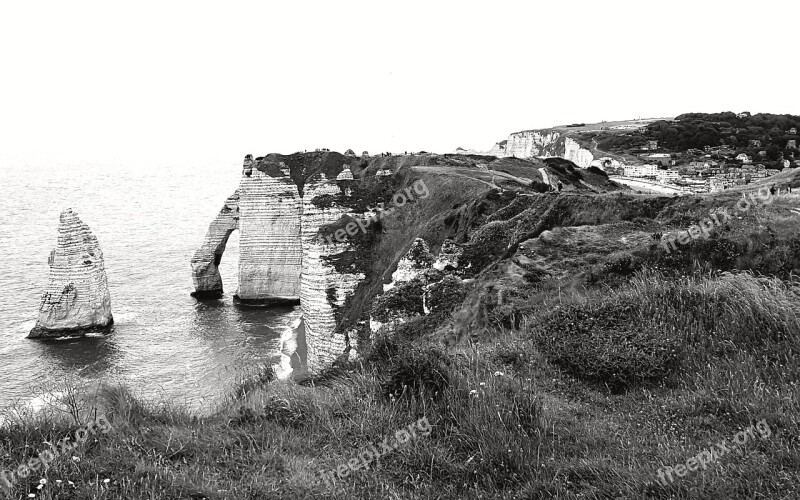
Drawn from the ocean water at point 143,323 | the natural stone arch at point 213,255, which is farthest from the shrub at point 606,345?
the natural stone arch at point 213,255

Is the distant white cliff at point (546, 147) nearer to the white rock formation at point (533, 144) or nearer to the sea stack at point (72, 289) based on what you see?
the white rock formation at point (533, 144)

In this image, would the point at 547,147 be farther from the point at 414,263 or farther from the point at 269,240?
the point at 414,263

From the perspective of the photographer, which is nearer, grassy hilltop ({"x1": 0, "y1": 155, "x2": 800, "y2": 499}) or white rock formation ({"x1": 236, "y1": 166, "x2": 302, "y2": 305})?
grassy hilltop ({"x1": 0, "y1": 155, "x2": 800, "y2": 499})

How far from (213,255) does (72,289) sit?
39.0 feet

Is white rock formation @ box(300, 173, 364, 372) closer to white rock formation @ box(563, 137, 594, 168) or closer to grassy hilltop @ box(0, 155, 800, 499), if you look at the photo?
grassy hilltop @ box(0, 155, 800, 499)

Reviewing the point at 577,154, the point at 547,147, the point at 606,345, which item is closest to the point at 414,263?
the point at 606,345

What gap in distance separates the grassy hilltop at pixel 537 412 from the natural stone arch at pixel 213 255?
3815 centimetres

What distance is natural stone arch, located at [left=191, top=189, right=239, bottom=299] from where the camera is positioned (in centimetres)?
4378

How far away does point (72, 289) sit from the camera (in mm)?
34219

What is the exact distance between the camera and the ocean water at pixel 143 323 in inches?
1036

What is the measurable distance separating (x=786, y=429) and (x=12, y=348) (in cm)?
3680

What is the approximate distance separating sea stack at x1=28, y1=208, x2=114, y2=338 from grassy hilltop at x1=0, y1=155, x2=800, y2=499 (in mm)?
32100

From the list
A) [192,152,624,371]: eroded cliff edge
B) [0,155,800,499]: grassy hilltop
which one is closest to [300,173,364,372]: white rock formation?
[192,152,624,371]: eroded cliff edge

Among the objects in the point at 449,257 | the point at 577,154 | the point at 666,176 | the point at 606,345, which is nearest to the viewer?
the point at 606,345
